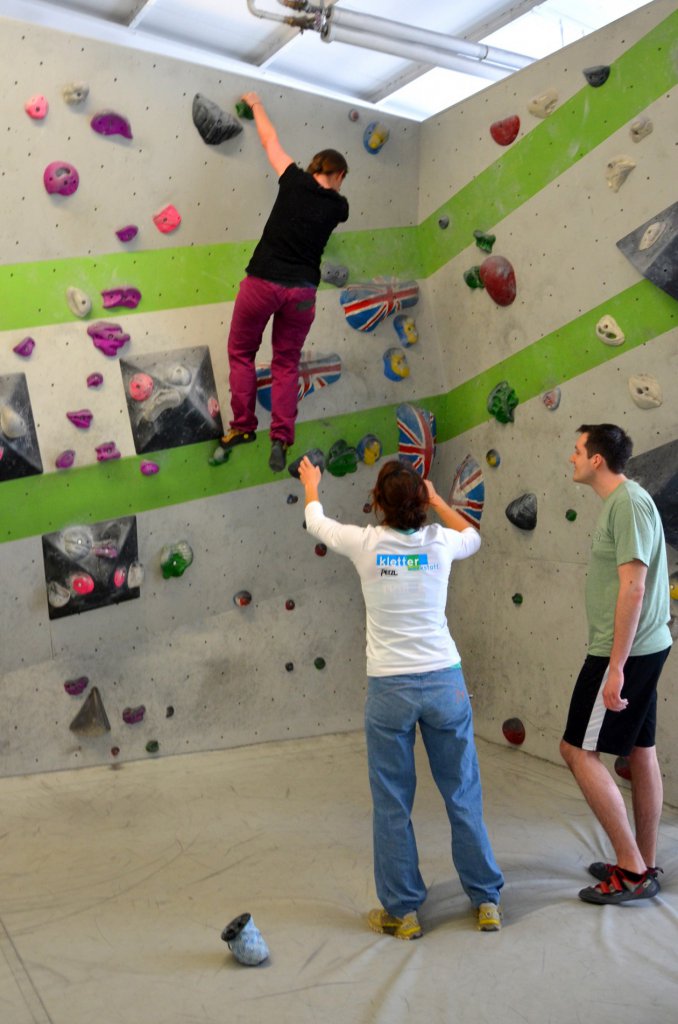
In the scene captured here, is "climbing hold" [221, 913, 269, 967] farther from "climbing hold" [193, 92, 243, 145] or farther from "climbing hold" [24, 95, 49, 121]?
"climbing hold" [193, 92, 243, 145]

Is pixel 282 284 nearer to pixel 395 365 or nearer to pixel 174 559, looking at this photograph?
pixel 395 365

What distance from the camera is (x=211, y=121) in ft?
12.2

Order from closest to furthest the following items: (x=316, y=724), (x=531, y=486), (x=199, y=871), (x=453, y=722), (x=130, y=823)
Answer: (x=453, y=722) < (x=199, y=871) < (x=130, y=823) < (x=531, y=486) < (x=316, y=724)

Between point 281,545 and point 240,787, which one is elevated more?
point 281,545

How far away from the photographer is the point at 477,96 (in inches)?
159

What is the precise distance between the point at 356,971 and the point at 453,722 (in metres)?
0.61

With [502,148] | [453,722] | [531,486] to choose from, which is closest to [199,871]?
[453,722]

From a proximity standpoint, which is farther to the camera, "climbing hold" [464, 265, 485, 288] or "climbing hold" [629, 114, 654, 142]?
"climbing hold" [464, 265, 485, 288]

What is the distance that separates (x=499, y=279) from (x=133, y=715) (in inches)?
85.0

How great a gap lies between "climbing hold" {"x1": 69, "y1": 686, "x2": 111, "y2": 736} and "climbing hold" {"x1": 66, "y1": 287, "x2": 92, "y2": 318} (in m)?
A: 1.35

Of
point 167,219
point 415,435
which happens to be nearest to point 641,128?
point 415,435

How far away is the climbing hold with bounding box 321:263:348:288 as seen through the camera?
13.6ft

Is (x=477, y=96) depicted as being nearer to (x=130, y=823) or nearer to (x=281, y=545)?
(x=281, y=545)

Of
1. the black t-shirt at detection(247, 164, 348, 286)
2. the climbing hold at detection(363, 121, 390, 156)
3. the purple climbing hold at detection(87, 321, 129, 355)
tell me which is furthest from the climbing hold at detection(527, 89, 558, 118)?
the purple climbing hold at detection(87, 321, 129, 355)
